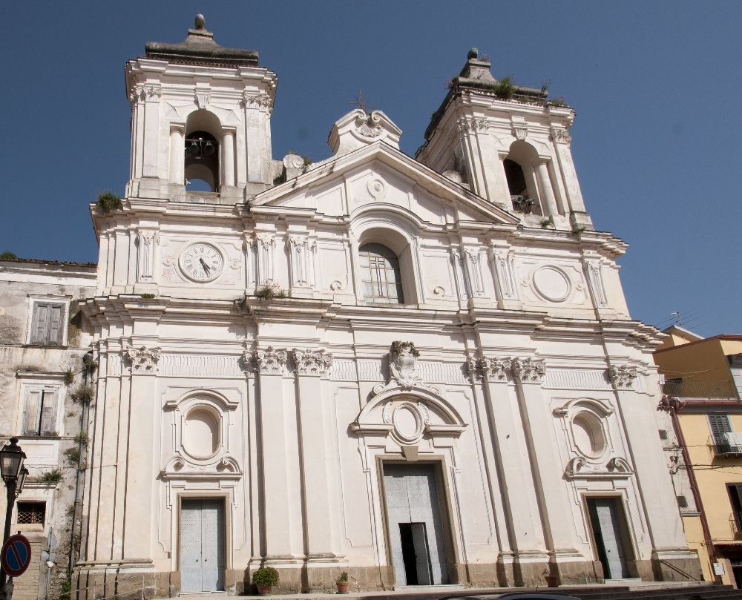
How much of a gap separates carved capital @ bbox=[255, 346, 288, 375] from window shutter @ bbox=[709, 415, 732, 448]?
1475cm

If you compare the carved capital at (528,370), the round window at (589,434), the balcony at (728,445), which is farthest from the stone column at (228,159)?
the balcony at (728,445)

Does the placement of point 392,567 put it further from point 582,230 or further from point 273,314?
point 582,230

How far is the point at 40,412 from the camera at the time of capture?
58.9 feet

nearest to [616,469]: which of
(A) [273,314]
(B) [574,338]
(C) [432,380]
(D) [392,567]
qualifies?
(B) [574,338]

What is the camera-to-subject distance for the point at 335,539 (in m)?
18.6

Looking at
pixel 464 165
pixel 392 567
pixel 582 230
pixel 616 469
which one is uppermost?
pixel 464 165

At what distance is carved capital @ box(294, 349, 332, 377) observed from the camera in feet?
65.8

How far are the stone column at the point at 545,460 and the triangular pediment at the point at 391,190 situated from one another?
5.09 meters

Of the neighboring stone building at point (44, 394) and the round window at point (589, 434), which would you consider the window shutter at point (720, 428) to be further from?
the neighboring stone building at point (44, 394)

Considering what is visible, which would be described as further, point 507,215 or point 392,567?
point 507,215

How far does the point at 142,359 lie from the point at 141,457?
8.02 feet

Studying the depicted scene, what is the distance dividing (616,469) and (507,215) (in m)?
8.20

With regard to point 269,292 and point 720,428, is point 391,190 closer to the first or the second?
point 269,292

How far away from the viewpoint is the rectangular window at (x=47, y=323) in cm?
1881
